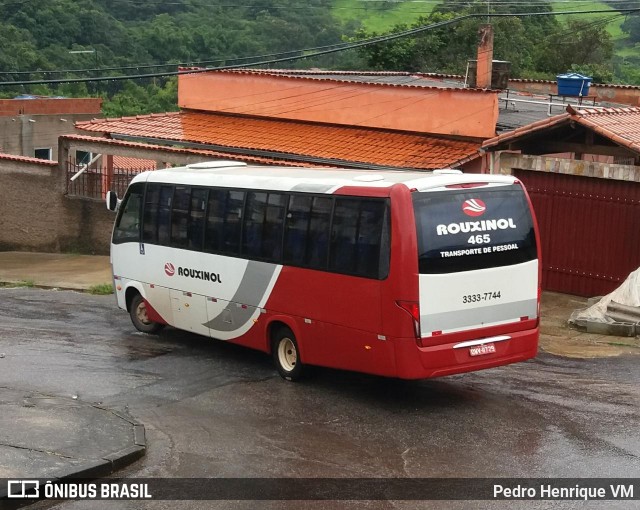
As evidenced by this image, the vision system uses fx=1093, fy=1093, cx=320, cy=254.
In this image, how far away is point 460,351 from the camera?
1152 centimetres

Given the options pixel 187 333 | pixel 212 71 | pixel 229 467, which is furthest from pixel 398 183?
pixel 212 71

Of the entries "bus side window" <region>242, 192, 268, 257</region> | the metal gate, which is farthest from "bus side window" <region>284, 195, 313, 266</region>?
the metal gate

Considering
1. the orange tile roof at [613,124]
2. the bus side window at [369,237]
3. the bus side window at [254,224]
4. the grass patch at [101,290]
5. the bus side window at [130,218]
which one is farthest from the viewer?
the grass patch at [101,290]

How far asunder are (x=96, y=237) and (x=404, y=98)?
7866 mm

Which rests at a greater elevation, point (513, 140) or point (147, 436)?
point (513, 140)

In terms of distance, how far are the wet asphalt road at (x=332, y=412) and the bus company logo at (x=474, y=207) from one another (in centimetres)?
207

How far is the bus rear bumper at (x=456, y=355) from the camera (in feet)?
37.0

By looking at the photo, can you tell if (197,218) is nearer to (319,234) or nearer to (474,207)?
(319,234)

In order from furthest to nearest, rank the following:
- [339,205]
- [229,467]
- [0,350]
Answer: [0,350] < [339,205] < [229,467]

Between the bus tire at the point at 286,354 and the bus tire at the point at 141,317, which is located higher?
the bus tire at the point at 286,354

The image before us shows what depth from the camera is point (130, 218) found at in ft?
52.4

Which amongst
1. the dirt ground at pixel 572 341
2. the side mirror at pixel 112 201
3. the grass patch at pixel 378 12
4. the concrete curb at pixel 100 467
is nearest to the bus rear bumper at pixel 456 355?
the concrete curb at pixel 100 467

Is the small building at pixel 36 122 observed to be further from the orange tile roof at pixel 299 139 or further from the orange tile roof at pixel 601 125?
the orange tile roof at pixel 601 125

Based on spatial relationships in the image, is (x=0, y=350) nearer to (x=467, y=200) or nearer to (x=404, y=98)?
(x=467, y=200)
